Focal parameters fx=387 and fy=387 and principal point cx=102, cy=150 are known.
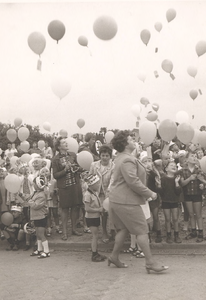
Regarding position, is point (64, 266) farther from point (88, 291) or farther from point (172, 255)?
point (172, 255)

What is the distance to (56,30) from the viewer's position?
8094 mm

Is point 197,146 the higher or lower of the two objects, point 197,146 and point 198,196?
the higher

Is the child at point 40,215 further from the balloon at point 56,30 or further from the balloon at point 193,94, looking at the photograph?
the balloon at point 193,94

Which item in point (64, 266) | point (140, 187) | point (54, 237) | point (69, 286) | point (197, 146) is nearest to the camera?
point (69, 286)

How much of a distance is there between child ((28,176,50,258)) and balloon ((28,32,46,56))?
10.4 ft

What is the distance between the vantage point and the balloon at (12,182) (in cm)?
695

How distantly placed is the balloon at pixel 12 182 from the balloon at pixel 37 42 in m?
2.83

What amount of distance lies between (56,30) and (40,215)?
4.01 m

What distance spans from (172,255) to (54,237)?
88.4 inches

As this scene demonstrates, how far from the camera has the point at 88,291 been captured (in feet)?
14.2

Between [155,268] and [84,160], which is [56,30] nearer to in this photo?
[84,160]

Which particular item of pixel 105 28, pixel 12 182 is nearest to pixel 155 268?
pixel 12 182

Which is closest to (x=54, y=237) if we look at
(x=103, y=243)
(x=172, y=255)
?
(x=103, y=243)

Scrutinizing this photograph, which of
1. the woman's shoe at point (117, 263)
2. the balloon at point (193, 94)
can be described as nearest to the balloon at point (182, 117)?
the balloon at point (193, 94)
